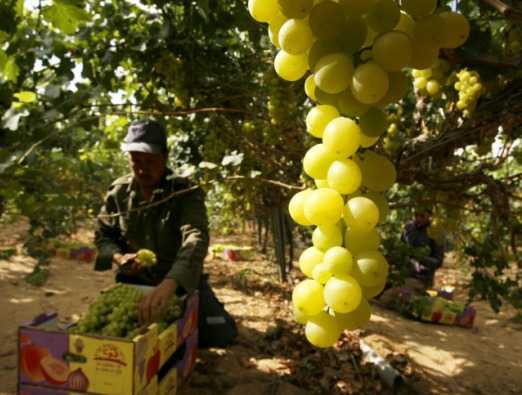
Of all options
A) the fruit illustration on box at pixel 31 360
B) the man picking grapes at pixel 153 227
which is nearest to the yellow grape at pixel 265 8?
the man picking grapes at pixel 153 227

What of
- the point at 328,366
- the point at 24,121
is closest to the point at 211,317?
the point at 328,366

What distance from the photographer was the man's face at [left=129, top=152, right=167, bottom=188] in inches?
120

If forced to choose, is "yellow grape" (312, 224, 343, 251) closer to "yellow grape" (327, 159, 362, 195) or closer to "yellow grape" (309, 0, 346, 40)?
"yellow grape" (327, 159, 362, 195)

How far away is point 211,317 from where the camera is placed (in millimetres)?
3617

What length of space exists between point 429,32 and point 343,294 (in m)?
0.51

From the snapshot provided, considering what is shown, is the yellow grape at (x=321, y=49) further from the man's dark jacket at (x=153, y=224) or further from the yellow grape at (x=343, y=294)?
the man's dark jacket at (x=153, y=224)

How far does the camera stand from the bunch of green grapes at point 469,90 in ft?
6.42

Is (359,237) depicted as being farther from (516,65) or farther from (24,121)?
(24,121)

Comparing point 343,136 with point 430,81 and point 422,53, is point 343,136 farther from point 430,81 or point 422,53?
point 430,81

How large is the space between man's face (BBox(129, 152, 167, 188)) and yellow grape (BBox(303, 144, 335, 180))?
7.73 feet

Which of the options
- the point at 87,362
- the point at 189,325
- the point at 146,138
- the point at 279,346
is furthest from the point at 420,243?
the point at 87,362

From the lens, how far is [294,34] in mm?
774

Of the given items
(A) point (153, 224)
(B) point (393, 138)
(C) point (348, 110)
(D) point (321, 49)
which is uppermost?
(B) point (393, 138)

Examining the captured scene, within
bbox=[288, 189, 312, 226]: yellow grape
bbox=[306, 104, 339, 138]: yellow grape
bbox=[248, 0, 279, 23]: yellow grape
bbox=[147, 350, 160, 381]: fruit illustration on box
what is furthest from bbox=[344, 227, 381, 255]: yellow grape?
bbox=[147, 350, 160, 381]: fruit illustration on box
